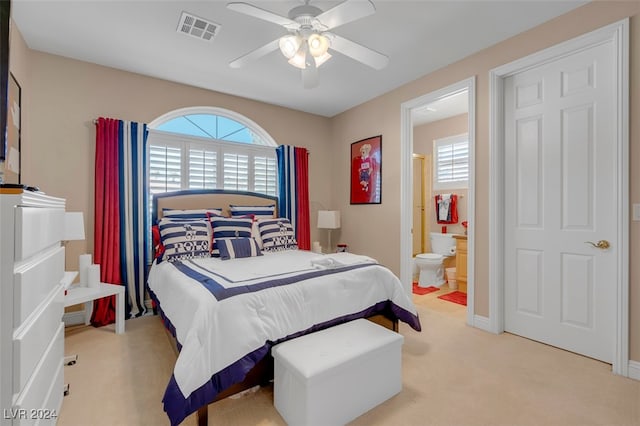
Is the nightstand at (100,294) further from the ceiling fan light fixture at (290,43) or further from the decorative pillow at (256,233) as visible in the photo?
the ceiling fan light fixture at (290,43)

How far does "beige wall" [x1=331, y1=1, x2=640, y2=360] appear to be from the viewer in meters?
2.09

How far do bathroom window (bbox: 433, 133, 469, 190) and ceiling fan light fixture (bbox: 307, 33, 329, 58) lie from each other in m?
3.43

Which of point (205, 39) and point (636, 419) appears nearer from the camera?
point (636, 419)

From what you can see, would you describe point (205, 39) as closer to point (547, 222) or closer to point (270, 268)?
point (270, 268)

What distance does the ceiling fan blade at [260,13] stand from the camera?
→ 174 cm

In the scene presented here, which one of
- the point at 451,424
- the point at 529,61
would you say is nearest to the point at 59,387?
the point at 451,424

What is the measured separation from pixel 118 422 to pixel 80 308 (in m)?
1.94

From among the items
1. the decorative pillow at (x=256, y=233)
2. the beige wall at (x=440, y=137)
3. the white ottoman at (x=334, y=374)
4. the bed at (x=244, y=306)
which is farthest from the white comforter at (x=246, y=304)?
the beige wall at (x=440, y=137)

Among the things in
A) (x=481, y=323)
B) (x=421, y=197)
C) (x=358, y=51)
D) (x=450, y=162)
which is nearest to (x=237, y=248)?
(x=358, y=51)

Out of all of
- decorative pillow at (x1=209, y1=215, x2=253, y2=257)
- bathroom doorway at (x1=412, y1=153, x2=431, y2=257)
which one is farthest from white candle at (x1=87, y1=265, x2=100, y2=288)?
bathroom doorway at (x1=412, y1=153, x2=431, y2=257)

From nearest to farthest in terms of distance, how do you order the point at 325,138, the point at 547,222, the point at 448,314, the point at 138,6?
the point at 138,6, the point at 547,222, the point at 448,314, the point at 325,138

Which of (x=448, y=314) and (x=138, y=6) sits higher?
(x=138, y=6)

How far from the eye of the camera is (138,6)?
2.28 metres

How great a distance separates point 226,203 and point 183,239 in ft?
3.40
